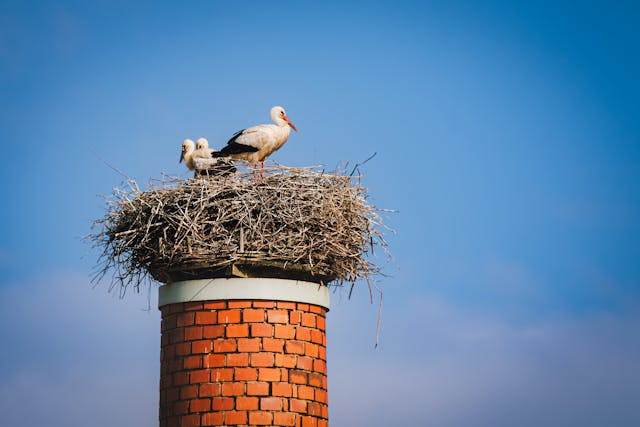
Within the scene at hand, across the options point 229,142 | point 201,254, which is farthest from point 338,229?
point 229,142

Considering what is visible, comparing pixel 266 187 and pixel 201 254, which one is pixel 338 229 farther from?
pixel 201 254

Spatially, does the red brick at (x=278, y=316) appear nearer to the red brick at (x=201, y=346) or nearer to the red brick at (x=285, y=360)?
the red brick at (x=285, y=360)

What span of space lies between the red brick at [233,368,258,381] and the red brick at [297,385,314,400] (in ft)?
1.41

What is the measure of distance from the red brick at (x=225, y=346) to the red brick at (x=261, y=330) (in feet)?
0.60

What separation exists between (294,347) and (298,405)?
1.64ft

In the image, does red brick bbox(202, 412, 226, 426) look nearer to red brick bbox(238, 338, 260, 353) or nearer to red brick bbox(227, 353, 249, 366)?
red brick bbox(227, 353, 249, 366)

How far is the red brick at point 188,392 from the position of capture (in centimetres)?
795

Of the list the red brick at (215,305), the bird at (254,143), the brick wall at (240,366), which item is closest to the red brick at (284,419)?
the brick wall at (240,366)

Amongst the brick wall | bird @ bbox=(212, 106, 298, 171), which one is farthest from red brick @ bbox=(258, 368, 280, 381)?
bird @ bbox=(212, 106, 298, 171)

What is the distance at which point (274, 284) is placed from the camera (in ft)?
27.0

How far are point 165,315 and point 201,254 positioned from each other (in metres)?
0.72

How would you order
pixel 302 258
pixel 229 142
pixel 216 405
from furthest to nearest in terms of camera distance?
pixel 229 142, pixel 302 258, pixel 216 405

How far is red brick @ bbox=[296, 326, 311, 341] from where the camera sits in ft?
27.2

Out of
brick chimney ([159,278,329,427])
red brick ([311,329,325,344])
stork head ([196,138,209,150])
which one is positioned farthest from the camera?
stork head ([196,138,209,150])
